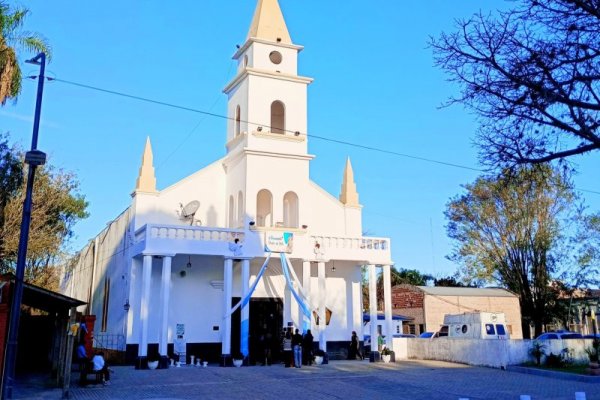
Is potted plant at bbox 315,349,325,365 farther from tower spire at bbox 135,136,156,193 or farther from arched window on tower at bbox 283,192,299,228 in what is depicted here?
tower spire at bbox 135,136,156,193

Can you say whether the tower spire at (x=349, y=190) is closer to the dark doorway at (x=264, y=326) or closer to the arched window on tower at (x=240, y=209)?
the arched window on tower at (x=240, y=209)

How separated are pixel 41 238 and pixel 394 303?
87.9 ft

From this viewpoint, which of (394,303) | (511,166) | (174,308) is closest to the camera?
(511,166)

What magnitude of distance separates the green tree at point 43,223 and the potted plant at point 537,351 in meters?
23.2

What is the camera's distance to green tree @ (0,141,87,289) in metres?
27.8

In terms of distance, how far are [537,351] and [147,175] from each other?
59.7 feet

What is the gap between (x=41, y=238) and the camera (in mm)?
31031

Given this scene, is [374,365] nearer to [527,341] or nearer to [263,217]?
[527,341]

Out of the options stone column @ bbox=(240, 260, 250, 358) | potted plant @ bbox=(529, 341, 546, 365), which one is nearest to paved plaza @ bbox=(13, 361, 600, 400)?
stone column @ bbox=(240, 260, 250, 358)

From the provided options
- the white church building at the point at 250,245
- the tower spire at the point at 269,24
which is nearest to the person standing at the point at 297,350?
the white church building at the point at 250,245

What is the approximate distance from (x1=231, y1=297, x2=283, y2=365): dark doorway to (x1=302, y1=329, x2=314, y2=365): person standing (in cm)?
169

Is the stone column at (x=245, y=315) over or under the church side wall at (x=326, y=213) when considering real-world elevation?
under

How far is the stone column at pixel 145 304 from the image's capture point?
22828 mm

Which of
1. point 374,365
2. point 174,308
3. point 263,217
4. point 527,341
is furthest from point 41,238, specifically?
point 527,341
